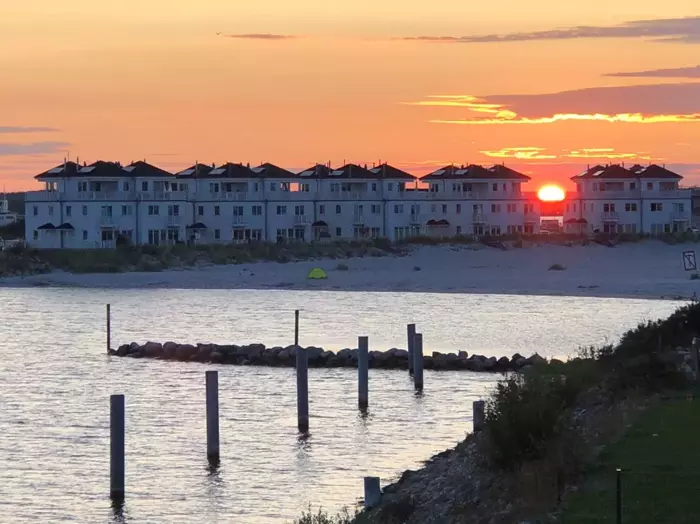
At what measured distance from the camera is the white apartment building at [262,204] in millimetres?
122562

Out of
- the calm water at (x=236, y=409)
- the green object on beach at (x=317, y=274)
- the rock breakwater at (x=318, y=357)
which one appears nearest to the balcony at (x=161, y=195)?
the green object on beach at (x=317, y=274)

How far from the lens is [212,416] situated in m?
30.2

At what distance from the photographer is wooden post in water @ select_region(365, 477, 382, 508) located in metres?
22.4

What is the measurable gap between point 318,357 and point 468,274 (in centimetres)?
5394

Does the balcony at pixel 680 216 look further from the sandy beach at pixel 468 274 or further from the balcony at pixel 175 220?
the balcony at pixel 175 220

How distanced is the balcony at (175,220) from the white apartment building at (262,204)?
0.31 feet

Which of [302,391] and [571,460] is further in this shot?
[302,391]

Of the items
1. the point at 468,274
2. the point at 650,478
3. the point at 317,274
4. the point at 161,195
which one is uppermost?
the point at 161,195

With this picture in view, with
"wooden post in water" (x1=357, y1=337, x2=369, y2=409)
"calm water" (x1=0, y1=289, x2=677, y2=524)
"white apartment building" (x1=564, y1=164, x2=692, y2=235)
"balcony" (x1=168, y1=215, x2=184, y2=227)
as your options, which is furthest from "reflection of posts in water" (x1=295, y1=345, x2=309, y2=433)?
"white apartment building" (x1=564, y1=164, x2=692, y2=235)

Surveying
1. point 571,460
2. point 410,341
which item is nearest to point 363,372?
point 410,341

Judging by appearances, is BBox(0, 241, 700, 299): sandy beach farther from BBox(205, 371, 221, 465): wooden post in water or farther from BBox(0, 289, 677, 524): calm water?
BBox(205, 371, 221, 465): wooden post in water

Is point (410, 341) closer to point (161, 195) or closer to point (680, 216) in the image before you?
point (161, 195)

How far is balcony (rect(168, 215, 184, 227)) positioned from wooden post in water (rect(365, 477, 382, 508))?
10570cm

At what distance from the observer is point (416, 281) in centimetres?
9781
